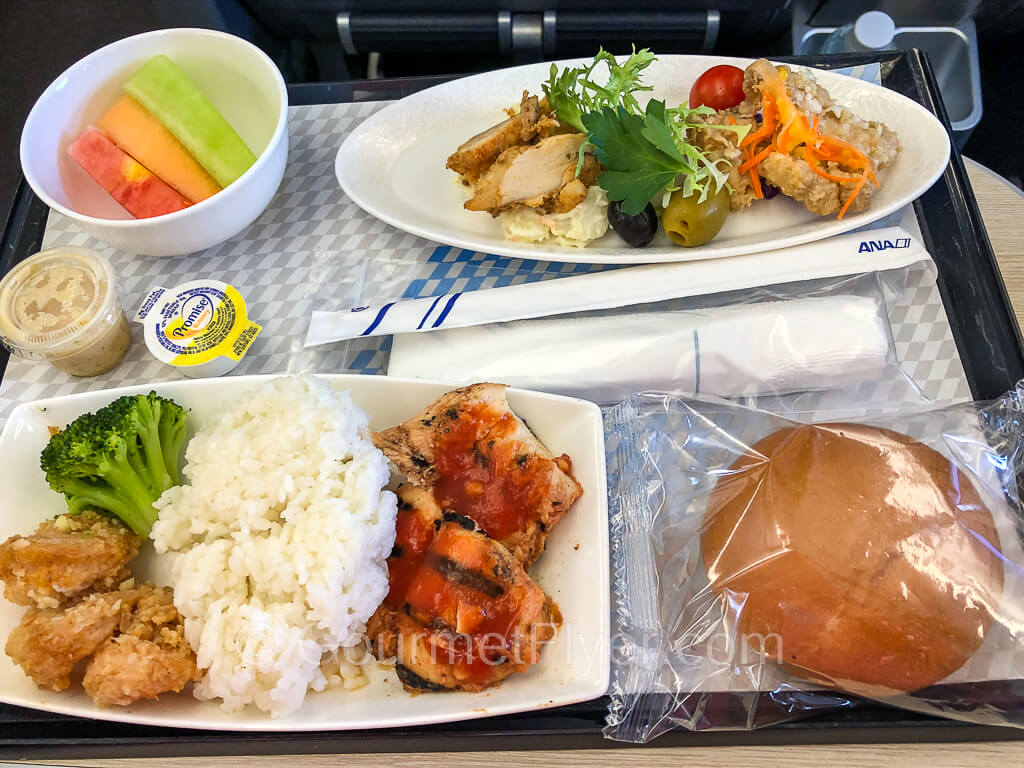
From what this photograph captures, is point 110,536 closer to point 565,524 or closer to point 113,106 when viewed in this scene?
point 565,524

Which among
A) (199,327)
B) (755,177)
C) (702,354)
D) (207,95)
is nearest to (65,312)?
(199,327)

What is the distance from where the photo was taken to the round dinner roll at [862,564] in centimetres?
123

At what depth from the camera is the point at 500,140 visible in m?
1.85

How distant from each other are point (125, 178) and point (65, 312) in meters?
0.38

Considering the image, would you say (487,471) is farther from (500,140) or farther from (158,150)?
(158,150)

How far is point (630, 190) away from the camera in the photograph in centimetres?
170

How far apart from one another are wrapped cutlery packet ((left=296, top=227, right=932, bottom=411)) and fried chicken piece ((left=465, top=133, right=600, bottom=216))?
0.20 meters

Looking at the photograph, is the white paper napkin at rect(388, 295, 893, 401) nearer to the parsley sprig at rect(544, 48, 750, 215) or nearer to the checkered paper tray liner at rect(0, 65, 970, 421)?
the checkered paper tray liner at rect(0, 65, 970, 421)

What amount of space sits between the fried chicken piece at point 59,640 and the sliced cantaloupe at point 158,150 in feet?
3.31

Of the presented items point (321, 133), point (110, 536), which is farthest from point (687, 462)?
point (321, 133)

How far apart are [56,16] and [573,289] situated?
3310 mm

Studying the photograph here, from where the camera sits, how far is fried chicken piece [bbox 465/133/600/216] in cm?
178

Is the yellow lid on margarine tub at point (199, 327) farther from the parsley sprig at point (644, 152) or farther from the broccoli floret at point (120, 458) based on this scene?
the parsley sprig at point (644, 152)

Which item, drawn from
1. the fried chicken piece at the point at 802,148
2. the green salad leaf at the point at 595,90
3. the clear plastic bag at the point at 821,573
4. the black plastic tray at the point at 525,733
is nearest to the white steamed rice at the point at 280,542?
the black plastic tray at the point at 525,733
